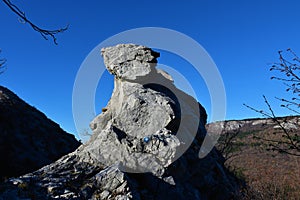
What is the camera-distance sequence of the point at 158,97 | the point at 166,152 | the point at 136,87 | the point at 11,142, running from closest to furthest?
the point at 166,152 < the point at 158,97 < the point at 136,87 < the point at 11,142

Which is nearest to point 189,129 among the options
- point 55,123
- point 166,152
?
point 166,152

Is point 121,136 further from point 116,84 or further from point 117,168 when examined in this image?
point 116,84

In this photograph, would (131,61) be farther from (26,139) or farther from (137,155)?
(26,139)

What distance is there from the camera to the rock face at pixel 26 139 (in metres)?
15.5

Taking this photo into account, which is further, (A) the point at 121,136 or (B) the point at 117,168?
(A) the point at 121,136

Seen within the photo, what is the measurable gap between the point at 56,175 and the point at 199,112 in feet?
31.1

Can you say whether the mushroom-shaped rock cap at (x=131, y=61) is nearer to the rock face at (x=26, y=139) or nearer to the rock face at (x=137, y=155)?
the rock face at (x=137, y=155)

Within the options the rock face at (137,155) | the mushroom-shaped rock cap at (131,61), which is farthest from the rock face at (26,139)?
the mushroom-shaped rock cap at (131,61)

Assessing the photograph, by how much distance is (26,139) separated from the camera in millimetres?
17656

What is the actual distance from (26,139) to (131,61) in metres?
8.97

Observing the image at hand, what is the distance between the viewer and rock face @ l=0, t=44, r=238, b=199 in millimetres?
9047

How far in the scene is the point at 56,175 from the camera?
9805 mm

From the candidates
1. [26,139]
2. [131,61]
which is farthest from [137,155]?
[26,139]

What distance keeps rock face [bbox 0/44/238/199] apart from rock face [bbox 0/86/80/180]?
15.6ft
